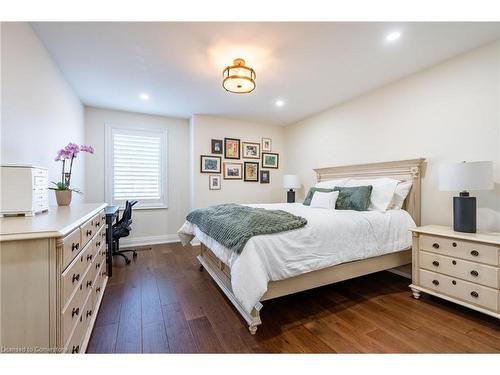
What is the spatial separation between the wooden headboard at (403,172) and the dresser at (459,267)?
48 centimetres

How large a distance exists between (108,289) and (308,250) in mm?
2203

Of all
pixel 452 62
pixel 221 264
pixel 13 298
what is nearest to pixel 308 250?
pixel 221 264

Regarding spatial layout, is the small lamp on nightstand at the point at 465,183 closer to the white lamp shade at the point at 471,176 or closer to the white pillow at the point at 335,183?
the white lamp shade at the point at 471,176

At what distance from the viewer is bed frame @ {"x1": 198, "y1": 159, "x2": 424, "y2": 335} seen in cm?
181

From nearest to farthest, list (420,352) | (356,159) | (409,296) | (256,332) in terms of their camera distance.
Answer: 1. (420,352)
2. (256,332)
3. (409,296)
4. (356,159)

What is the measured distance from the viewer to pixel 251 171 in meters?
4.76

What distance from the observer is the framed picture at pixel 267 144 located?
4887 mm

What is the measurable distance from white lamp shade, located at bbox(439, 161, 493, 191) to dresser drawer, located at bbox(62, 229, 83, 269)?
9.68 feet

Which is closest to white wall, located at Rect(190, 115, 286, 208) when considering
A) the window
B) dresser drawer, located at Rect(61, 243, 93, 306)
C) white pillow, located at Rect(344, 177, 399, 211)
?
the window

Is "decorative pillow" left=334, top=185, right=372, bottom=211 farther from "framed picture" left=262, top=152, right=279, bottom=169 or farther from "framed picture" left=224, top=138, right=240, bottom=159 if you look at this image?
"framed picture" left=224, top=138, right=240, bottom=159

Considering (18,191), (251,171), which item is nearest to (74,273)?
(18,191)

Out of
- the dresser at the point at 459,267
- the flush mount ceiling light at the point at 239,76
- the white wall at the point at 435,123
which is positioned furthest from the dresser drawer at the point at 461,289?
the flush mount ceiling light at the point at 239,76

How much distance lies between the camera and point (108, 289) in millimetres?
2408
